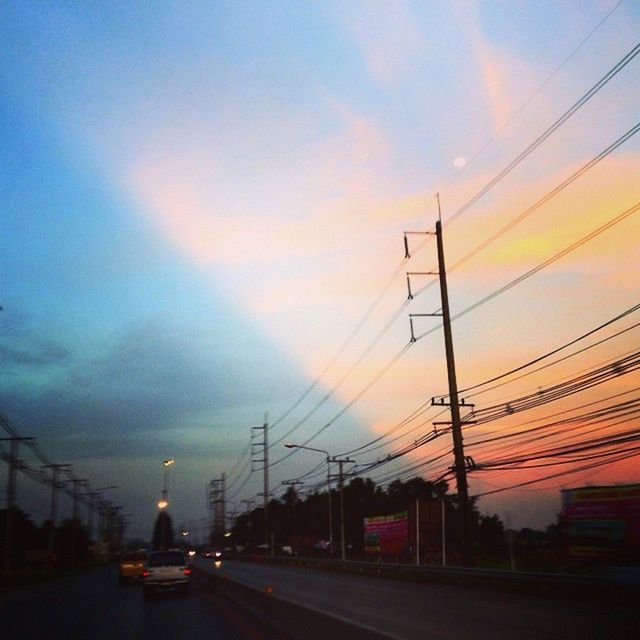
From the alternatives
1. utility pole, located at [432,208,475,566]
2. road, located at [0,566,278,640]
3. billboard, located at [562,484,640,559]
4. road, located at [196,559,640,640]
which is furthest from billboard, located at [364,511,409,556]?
road, located at [0,566,278,640]

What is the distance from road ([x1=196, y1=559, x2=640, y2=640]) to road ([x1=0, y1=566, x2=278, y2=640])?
2.66 m

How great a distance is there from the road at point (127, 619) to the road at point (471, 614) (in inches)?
105

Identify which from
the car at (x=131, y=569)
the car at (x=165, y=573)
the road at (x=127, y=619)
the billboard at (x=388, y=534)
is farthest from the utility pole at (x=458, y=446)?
the billboard at (x=388, y=534)

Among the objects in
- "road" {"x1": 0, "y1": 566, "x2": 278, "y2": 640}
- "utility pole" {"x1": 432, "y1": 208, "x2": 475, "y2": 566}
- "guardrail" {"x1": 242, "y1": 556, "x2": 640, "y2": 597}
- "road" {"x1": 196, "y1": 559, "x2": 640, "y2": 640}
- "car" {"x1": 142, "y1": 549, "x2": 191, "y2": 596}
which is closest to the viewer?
"road" {"x1": 196, "y1": 559, "x2": 640, "y2": 640}

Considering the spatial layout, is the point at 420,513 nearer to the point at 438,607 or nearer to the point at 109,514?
the point at 438,607

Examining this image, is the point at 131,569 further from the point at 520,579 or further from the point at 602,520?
the point at 602,520

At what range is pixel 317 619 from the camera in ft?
53.3

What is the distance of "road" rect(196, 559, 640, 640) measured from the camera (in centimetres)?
1561

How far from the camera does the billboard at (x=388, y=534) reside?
6334 centimetres

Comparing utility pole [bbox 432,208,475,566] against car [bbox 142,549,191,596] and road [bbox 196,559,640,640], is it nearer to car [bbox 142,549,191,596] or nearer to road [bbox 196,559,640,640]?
road [bbox 196,559,640,640]

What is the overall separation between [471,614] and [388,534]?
48.9 meters

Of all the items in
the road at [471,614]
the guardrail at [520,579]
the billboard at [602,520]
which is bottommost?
the road at [471,614]

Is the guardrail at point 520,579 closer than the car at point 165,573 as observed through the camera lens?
Yes

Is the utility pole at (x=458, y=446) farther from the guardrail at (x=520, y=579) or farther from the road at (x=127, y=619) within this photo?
the road at (x=127, y=619)
